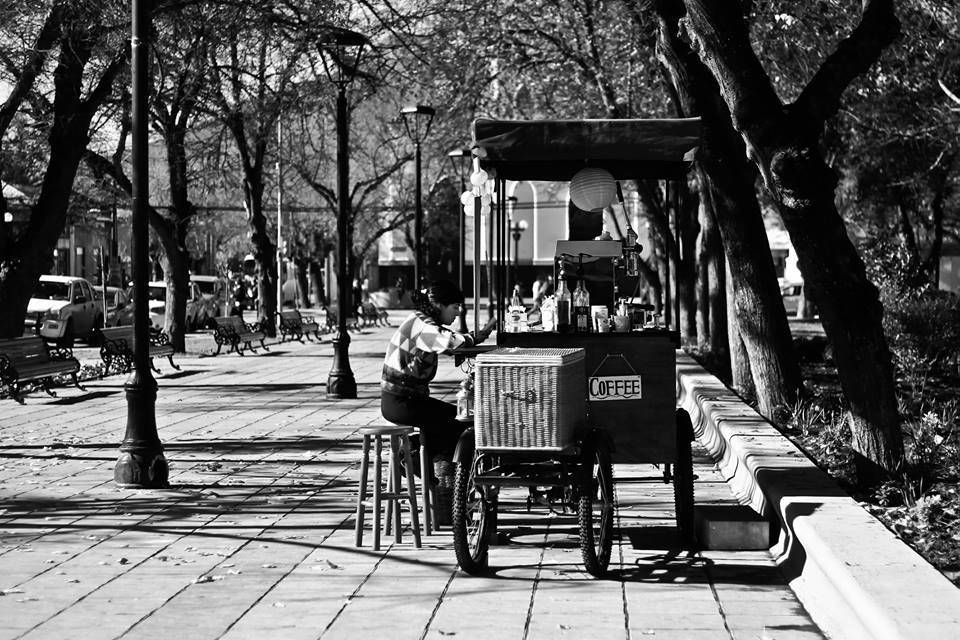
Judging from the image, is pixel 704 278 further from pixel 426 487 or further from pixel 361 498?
pixel 361 498

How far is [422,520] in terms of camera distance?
913 cm

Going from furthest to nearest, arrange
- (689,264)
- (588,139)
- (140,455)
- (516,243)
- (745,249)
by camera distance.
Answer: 1. (516,243)
2. (689,264)
3. (745,249)
4. (140,455)
5. (588,139)

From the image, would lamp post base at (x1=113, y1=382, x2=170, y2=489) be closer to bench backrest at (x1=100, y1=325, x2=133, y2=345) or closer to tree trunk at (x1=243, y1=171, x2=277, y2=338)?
bench backrest at (x1=100, y1=325, x2=133, y2=345)

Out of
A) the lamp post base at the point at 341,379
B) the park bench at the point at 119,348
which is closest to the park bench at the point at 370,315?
the park bench at the point at 119,348

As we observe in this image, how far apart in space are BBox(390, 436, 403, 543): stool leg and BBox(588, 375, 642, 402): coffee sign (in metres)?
1.24

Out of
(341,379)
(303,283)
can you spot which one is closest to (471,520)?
(341,379)

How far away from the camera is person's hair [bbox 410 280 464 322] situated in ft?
27.0

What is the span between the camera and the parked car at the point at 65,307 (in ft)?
117

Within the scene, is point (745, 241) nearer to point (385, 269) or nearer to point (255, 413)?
point (255, 413)

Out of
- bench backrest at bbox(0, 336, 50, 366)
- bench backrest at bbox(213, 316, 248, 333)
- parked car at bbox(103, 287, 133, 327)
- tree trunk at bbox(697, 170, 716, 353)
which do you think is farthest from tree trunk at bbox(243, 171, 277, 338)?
bench backrest at bbox(0, 336, 50, 366)

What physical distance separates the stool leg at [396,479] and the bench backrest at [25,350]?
1006 centimetres

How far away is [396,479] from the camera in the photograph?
845 centimetres

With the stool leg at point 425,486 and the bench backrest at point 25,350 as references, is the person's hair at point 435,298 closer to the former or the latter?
the stool leg at point 425,486

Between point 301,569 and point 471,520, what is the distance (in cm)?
97
